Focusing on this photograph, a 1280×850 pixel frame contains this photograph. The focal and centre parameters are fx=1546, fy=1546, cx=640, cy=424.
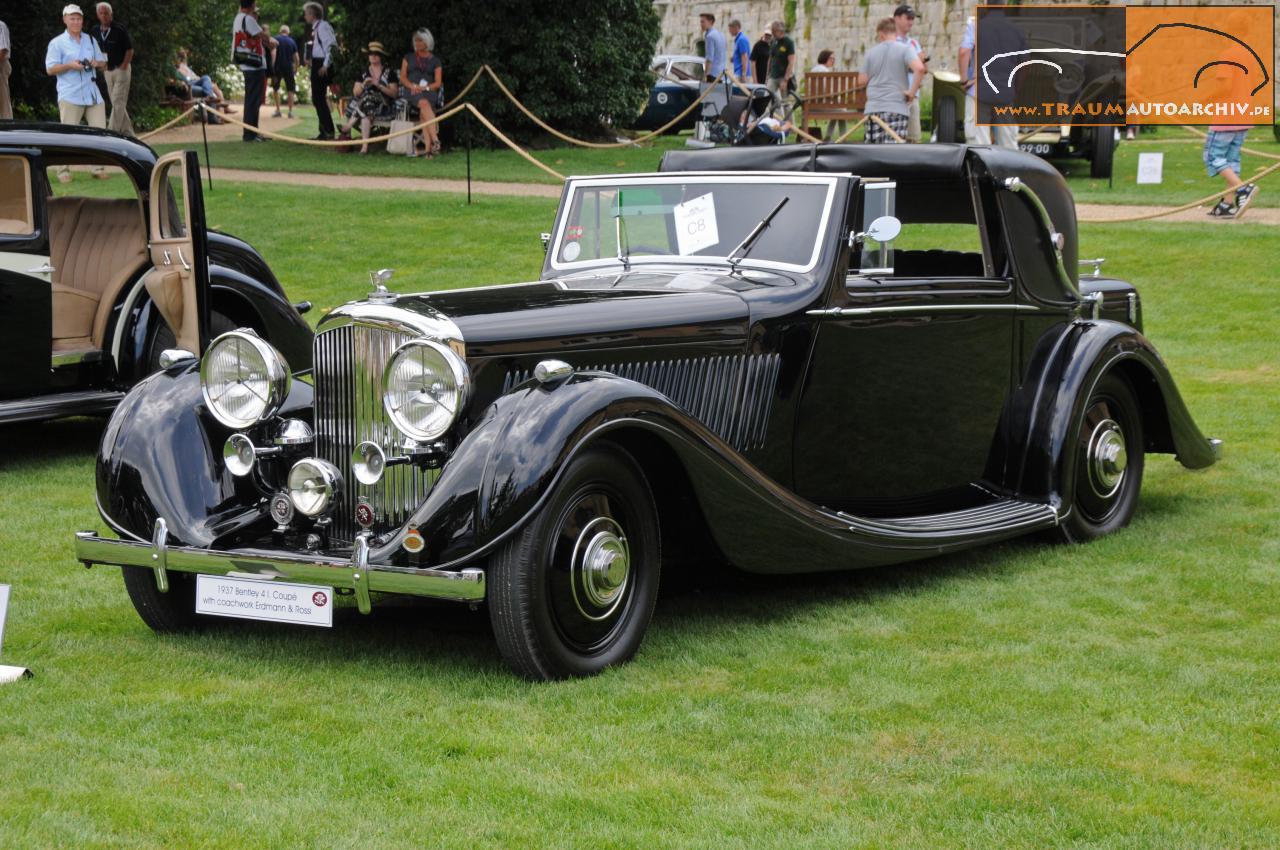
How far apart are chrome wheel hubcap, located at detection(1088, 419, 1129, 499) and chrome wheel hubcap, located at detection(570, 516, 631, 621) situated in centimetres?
285

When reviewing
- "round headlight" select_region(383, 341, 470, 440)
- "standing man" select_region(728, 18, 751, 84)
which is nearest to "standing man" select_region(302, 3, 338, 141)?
"standing man" select_region(728, 18, 751, 84)

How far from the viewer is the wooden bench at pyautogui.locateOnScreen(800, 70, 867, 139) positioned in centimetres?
2198

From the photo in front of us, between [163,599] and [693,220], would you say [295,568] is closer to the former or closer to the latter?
[163,599]

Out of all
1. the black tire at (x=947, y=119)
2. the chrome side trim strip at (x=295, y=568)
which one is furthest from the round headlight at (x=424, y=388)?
the black tire at (x=947, y=119)

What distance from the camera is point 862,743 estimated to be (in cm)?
428

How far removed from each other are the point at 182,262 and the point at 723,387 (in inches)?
139

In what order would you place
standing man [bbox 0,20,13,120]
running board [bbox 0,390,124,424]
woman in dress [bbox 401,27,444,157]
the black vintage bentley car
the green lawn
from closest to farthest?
the black vintage bentley car, running board [bbox 0,390,124,424], standing man [bbox 0,20,13,120], the green lawn, woman in dress [bbox 401,27,444,157]

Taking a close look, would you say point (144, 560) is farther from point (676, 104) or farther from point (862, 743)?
point (676, 104)

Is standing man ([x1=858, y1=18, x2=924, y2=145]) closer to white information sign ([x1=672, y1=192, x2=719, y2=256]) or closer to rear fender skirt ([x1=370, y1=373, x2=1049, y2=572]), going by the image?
white information sign ([x1=672, y1=192, x2=719, y2=256])

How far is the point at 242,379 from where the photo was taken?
5293 millimetres

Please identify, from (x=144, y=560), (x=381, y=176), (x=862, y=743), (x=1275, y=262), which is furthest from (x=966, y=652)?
(x=381, y=176)

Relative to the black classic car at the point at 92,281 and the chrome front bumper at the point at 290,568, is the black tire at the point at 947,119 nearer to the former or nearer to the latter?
the black classic car at the point at 92,281

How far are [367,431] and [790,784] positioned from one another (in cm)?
195

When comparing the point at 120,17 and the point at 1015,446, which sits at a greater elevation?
the point at 120,17
